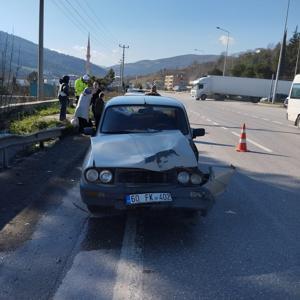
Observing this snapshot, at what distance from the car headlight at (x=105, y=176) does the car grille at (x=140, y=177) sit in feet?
0.30

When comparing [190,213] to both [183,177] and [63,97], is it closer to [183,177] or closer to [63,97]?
[183,177]

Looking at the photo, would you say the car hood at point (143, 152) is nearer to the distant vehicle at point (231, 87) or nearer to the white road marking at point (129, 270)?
the white road marking at point (129, 270)

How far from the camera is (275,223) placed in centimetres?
631

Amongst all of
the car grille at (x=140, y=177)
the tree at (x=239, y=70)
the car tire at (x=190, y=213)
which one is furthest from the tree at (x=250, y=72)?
the car grille at (x=140, y=177)

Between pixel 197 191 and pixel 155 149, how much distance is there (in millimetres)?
781

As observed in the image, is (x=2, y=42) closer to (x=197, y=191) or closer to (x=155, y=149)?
(x=155, y=149)

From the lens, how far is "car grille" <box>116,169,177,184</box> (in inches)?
219

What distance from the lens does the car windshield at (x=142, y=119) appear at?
23.5 ft

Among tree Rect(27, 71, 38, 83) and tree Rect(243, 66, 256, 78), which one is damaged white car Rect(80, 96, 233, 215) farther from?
tree Rect(243, 66, 256, 78)

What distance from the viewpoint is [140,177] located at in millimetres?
5570

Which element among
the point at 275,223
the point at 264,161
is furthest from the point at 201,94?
the point at 275,223

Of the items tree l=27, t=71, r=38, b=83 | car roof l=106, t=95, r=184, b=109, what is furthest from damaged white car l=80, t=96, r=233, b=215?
tree l=27, t=71, r=38, b=83

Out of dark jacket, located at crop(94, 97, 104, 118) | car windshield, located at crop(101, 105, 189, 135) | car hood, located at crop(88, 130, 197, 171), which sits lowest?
dark jacket, located at crop(94, 97, 104, 118)

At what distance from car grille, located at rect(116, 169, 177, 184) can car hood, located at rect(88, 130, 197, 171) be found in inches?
2.5
